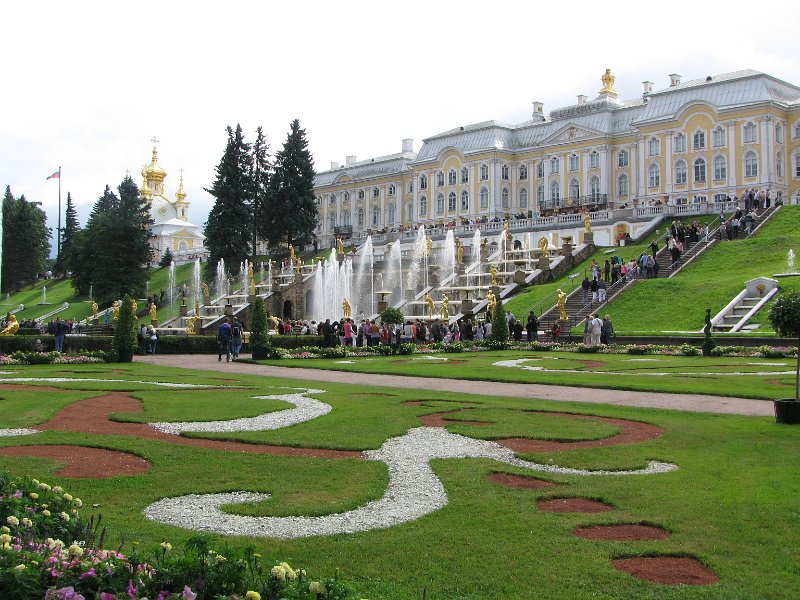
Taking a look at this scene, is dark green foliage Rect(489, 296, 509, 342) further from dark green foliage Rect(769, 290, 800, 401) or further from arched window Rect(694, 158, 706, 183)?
arched window Rect(694, 158, 706, 183)

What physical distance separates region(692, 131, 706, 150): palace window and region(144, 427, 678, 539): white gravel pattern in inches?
2322

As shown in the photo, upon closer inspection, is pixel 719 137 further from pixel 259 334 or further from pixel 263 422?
pixel 263 422

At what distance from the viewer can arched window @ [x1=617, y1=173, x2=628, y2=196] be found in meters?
70.0

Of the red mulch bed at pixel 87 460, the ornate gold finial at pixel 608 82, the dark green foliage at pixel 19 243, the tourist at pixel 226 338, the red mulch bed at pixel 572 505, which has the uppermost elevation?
the ornate gold finial at pixel 608 82

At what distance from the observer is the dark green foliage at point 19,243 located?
83750 millimetres

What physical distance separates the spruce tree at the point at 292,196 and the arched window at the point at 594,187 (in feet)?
77.9

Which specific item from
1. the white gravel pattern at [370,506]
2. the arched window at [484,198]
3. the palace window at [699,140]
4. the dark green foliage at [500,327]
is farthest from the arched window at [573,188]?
the white gravel pattern at [370,506]

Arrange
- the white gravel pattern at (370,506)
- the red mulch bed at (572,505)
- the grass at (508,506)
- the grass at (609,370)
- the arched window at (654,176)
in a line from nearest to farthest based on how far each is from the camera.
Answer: the grass at (508,506)
the white gravel pattern at (370,506)
the red mulch bed at (572,505)
the grass at (609,370)
the arched window at (654,176)

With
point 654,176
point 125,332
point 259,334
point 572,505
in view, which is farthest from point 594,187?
point 572,505

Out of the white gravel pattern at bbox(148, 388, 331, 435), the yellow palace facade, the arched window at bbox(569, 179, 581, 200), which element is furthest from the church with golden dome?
the white gravel pattern at bbox(148, 388, 331, 435)

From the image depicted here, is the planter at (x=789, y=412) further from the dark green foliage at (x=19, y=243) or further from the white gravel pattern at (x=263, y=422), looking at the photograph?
the dark green foliage at (x=19, y=243)

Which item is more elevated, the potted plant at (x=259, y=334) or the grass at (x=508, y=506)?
the potted plant at (x=259, y=334)

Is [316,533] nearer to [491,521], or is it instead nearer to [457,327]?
[491,521]

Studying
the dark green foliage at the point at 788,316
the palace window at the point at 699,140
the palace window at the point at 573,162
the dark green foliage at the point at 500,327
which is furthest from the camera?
the palace window at the point at 573,162
